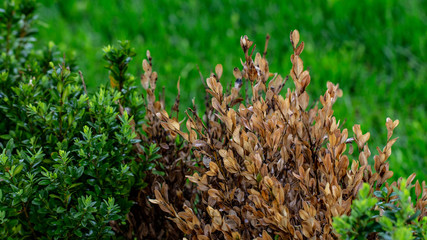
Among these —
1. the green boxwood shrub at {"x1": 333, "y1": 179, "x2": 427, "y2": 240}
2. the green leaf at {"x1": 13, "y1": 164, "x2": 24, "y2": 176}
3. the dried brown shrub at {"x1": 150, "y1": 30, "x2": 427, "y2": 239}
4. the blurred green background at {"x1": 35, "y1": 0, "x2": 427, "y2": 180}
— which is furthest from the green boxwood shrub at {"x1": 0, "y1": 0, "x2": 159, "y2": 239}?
the blurred green background at {"x1": 35, "y1": 0, "x2": 427, "y2": 180}

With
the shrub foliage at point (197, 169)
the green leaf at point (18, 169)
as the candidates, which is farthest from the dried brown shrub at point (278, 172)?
the green leaf at point (18, 169)

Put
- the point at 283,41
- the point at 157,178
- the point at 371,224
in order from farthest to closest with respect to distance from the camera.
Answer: the point at 283,41
the point at 157,178
the point at 371,224

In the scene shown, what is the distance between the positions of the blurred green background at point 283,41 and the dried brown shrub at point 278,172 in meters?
2.07

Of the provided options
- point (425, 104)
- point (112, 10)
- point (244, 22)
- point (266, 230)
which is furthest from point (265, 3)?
point (266, 230)

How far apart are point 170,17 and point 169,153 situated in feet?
11.2

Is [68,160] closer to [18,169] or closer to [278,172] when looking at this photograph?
[18,169]

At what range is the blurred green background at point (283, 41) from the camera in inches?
172

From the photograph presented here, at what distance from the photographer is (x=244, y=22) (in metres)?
5.39

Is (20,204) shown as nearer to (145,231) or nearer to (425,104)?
(145,231)

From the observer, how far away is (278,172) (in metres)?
1.94

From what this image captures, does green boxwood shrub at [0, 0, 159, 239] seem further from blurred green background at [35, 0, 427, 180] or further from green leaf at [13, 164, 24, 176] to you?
blurred green background at [35, 0, 427, 180]

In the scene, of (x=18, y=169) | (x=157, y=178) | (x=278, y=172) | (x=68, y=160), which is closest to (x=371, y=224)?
(x=278, y=172)

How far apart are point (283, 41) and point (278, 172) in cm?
331

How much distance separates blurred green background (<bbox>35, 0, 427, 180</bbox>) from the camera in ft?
14.4
